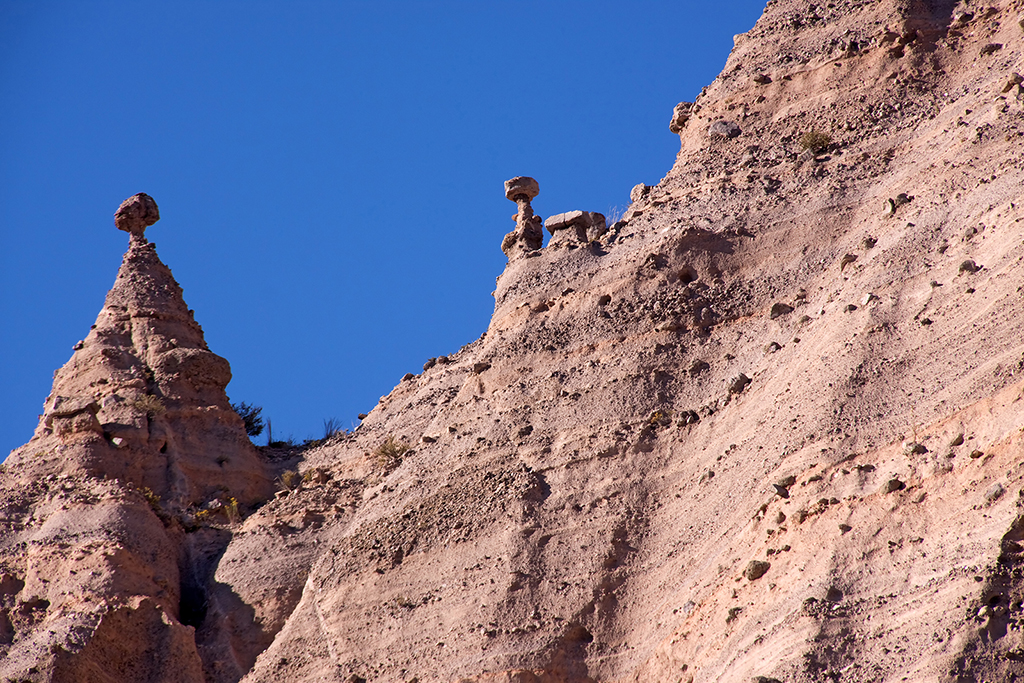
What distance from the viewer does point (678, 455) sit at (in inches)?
612

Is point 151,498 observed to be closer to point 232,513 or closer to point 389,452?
point 232,513

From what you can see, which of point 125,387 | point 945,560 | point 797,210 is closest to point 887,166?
point 797,210

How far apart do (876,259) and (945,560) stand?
5.12m

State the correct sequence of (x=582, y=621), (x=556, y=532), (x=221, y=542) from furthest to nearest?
(x=221, y=542) → (x=556, y=532) → (x=582, y=621)

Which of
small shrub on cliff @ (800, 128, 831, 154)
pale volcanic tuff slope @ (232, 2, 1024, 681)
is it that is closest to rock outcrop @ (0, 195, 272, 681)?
pale volcanic tuff slope @ (232, 2, 1024, 681)

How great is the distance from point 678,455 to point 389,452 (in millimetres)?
5785

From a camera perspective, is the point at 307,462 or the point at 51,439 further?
the point at 307,462

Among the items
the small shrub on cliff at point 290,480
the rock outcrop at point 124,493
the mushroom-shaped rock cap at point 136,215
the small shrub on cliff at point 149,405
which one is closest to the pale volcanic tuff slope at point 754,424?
the small shrub on cliff at point 290,480

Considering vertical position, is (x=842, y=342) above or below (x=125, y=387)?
below

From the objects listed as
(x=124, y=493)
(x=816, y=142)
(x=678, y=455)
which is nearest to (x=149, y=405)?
(x=124, y=493)

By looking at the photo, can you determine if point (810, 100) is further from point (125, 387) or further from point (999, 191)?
point (125, 387)

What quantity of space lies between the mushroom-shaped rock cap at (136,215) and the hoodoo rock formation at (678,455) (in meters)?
2.99

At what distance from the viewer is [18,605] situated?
17.2 meters

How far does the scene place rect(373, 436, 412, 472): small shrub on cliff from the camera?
19766mm
